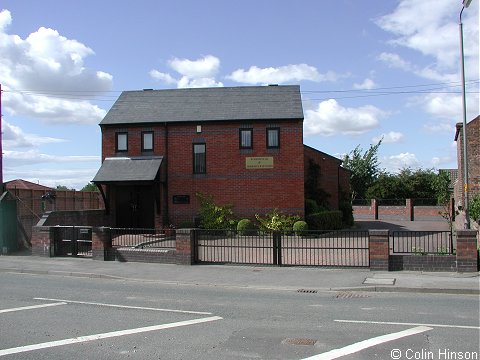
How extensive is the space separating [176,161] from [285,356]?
22.0m

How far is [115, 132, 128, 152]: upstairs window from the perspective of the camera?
28.0 m

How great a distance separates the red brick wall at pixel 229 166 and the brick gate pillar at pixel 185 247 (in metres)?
11.0

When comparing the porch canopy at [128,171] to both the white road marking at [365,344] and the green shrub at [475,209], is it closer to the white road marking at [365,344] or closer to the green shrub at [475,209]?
the green shrub at [475,209]

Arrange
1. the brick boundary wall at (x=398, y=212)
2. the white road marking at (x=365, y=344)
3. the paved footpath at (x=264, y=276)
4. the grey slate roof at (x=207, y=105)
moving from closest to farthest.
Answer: the white road marking at (x=365, y=344) < the paved footpath at (x=264, y=276) < the grey slate roof at (x=207, y=105) < the brick boundary wall at (x=398, y=212)

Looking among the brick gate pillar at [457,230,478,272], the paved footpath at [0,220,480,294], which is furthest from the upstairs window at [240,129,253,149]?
the brick gate pillar at [457,230,478,272]

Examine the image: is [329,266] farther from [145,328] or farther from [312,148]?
[312,148]

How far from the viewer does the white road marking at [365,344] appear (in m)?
6.22

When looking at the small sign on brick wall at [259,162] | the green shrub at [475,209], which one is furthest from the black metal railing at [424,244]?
the small sign on brick wall at [259,162]

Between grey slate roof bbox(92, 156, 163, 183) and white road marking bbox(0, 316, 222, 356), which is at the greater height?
grey slate roof bbox(92, 156, 163, 183)

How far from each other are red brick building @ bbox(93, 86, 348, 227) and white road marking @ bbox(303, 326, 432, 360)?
19082mm

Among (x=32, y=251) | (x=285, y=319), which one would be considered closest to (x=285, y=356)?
(x=285, y=319)

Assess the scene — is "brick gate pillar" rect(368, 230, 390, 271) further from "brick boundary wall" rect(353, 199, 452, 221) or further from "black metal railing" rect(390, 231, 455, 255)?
"brick boundary wall" rect(353, 199, 452, 221)

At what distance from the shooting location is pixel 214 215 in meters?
26.3

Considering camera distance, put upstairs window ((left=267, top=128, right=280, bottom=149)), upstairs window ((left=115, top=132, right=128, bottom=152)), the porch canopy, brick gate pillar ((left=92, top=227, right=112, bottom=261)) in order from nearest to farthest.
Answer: brick gate pillar ((left=92, top=227, right=112, bottom=261)), the porch canopy, upstairs window ((left=267, top=128, right=280, bottom=149)), upstairs window ((left=115, top=132, right=128, bottom=152))
